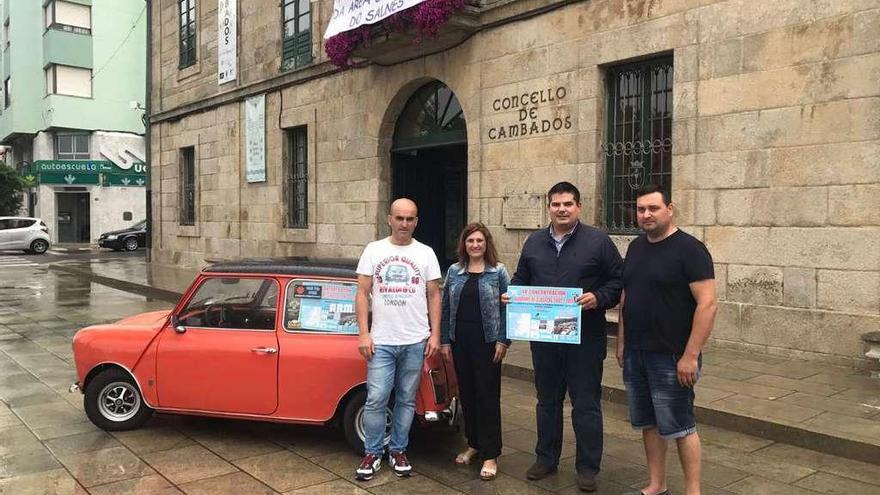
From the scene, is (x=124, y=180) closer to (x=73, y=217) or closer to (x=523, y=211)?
(x=73, y=217)

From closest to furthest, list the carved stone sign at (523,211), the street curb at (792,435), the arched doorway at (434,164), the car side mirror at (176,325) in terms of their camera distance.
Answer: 1. the street curb at (792,435)
2. the car side mirror at (176,325)
3. the carved stone sign at (523,211)
4. the arched doorway at (434,164)

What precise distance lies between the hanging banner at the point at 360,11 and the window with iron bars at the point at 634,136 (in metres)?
3.38

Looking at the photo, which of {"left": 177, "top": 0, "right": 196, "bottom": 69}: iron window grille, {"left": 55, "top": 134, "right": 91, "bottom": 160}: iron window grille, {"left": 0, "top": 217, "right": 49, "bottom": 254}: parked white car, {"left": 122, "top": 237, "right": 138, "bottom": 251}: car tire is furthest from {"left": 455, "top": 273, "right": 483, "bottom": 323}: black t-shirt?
{"left": 55, "top": 134, "right": 91, "bottom": 160}: iron window grille

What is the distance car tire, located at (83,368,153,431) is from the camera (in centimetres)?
564

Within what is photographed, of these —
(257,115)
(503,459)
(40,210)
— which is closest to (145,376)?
(503,459)

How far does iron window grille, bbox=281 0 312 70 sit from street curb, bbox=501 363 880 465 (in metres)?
11.8

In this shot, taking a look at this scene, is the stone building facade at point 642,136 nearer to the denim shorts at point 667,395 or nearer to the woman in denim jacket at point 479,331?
the denim shorts at point 667,395

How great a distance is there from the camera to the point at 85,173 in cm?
4062

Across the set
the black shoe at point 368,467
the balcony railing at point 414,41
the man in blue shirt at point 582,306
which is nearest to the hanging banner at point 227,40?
the balcony railing at point 414,41

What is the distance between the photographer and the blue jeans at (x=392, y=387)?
15.3ft

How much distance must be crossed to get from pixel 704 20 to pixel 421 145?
19.7 ft

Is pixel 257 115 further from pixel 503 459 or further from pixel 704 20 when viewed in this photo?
pixel 503 459

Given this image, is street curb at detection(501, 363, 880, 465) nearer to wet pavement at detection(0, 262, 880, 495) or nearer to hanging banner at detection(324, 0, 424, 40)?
wet pavement at detection(0, 262, 880, 495)

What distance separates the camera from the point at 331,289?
17.3ft
